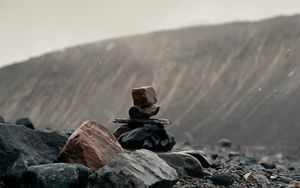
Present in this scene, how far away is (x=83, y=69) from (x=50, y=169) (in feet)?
366

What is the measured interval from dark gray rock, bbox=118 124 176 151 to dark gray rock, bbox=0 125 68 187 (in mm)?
1899

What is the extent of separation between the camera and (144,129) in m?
13.0

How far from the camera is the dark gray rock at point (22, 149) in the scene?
9.56 metres

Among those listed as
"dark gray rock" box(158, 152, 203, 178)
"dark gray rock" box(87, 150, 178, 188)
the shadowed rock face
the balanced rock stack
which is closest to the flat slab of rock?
the balanced rock stack

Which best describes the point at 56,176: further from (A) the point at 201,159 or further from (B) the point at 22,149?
(A) the point at 201,159

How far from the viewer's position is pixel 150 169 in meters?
9.68

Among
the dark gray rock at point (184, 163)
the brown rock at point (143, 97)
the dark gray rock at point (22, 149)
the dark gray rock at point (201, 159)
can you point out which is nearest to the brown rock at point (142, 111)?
the brown rock at point (143, 97)

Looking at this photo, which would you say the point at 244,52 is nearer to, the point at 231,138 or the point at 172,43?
the point at 172,43

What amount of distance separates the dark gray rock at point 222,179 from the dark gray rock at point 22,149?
11.2 ft

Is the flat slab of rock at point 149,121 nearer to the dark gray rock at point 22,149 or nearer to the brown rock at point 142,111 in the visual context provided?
the brown rock at point 142,111

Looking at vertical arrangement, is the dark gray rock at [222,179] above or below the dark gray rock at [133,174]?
below

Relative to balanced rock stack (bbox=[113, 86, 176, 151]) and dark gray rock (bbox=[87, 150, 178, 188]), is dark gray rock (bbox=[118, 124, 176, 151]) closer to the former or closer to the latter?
balanced rock stack (bbox=[113, 86, 176, 151])

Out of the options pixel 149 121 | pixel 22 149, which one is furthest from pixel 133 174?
pixel 149 121

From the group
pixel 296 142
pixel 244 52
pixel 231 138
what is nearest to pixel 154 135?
pixel 296 142
